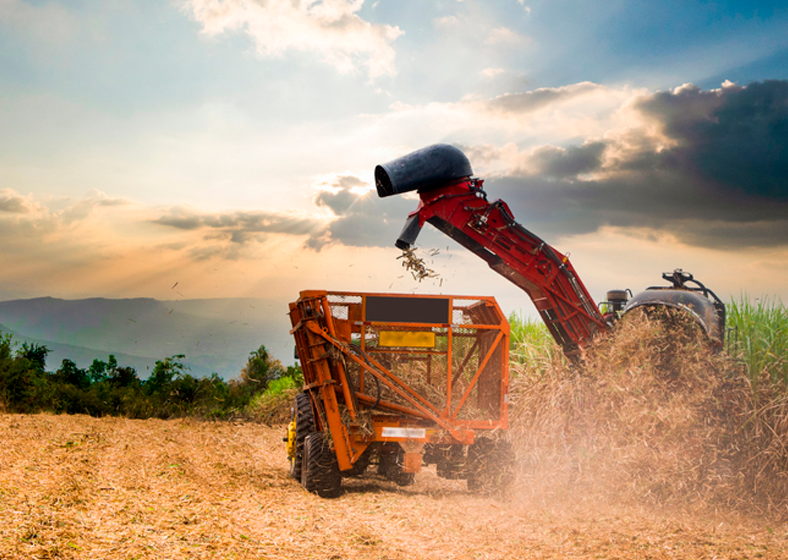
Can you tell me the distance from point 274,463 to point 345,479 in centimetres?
177

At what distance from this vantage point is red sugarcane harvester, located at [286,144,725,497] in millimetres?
7117

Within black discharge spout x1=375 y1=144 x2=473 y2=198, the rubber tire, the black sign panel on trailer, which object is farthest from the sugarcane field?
black discharge spout x1=375 y1=144 x2=473 y2=198

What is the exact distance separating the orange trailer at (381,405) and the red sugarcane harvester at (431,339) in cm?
1

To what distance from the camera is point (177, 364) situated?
47.0ft

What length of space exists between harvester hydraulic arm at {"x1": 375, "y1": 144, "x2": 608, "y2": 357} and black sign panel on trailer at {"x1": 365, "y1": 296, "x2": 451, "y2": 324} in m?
0.88

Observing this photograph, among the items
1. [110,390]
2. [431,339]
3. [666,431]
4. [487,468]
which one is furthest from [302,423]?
[110,390]

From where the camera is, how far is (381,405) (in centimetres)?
725

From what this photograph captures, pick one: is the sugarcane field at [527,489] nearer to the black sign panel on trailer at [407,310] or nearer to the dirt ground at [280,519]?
the dirt ground at [280,519]

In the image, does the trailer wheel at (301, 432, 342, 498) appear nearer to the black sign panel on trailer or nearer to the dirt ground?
the dirt ground

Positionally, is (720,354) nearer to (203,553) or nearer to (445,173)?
(445,173)

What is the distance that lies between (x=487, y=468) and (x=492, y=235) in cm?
295

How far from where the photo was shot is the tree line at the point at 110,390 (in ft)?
41.7

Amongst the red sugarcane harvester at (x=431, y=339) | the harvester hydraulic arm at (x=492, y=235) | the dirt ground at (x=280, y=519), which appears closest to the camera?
the dirt ground at (x=280, y=519)

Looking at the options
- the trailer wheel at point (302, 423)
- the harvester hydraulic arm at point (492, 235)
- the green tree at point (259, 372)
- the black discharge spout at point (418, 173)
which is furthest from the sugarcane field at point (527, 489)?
the green tree at point (259, 372)
